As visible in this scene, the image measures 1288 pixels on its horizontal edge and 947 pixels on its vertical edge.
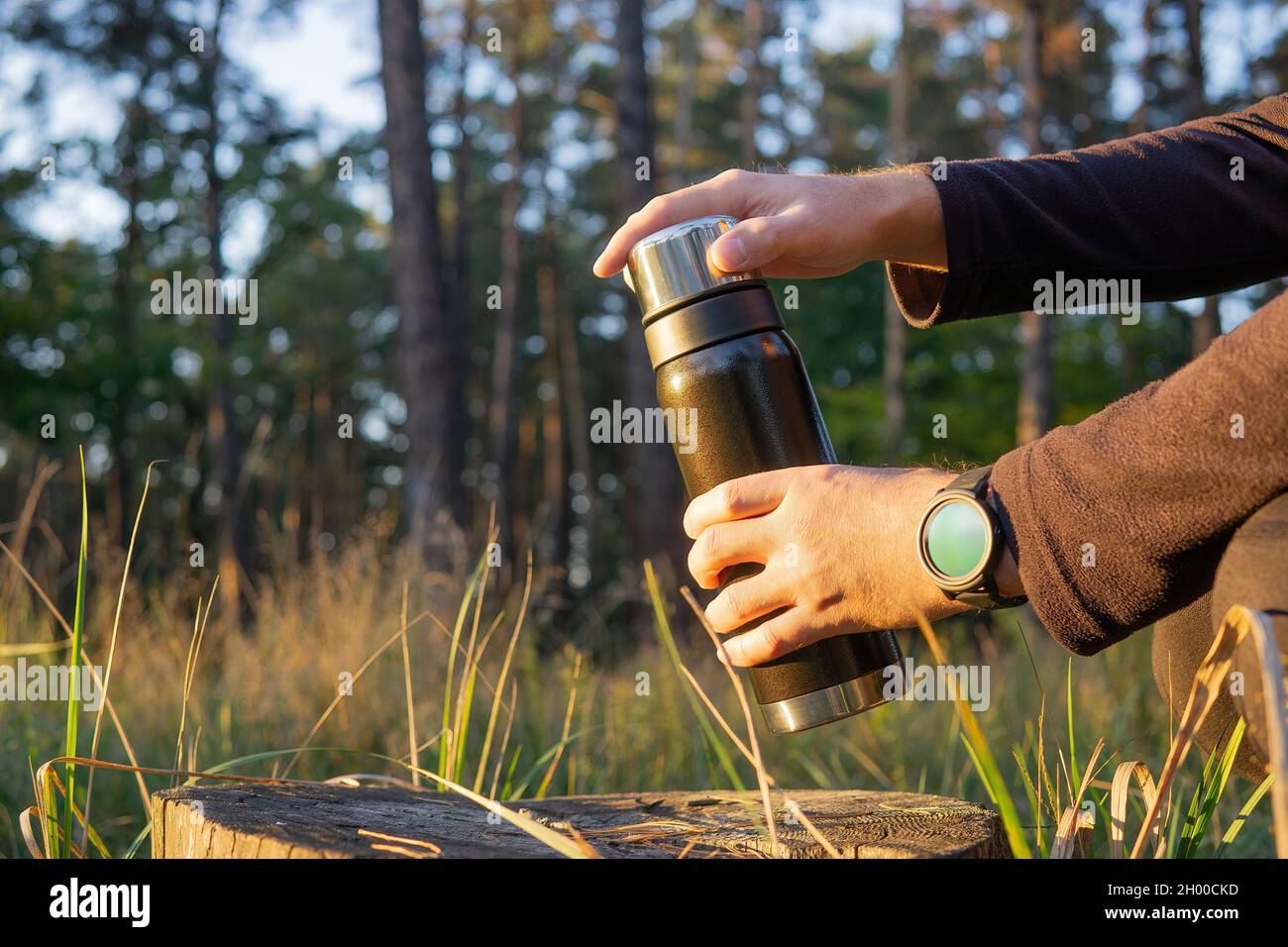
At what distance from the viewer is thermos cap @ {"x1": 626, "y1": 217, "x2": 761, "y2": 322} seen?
1.31 metres

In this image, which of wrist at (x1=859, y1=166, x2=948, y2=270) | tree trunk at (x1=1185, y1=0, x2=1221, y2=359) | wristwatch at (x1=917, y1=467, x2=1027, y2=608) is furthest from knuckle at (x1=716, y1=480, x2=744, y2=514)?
tree trunk at (x1=1185, y1=0, x2=1221, y2=359)

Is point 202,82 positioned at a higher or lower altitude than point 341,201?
higher

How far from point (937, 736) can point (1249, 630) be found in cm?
335

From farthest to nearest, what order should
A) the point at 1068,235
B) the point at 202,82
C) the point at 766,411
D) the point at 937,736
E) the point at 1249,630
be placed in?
the point at 202,82, the point at 937,736, the point at 1068,235, the point at 766,411, the point at 1249,630

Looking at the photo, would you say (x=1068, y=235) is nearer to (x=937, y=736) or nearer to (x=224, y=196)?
(x=937, y=736)

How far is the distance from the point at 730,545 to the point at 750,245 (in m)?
0.40

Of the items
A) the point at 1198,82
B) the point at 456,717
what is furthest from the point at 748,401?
the point at 1198,82

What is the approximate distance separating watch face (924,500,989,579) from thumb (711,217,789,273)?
43cm

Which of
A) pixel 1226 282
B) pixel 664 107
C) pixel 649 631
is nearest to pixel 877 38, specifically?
pixel 664 107

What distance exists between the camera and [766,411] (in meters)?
1.28

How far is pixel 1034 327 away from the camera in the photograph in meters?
9.88

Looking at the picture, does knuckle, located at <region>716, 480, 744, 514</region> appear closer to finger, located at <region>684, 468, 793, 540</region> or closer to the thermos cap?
finger, located at <region>684, 468, 793, 540</region>

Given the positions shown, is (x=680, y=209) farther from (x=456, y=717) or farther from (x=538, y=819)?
(x=456, y=717)
